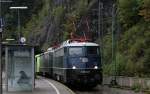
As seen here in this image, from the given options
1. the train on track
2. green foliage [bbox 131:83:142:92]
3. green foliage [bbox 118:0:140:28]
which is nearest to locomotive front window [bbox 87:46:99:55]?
the train on track

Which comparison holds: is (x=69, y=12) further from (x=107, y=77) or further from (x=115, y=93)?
(x=115, y=93)

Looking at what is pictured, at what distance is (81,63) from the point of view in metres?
40.0

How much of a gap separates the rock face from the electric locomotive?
1474 centimetres

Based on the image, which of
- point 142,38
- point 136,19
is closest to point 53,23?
point 136,19

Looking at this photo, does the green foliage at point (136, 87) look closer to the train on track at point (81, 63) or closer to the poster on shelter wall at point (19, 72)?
the train on track at point (81, 63)

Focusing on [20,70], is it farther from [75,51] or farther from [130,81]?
[130,81]

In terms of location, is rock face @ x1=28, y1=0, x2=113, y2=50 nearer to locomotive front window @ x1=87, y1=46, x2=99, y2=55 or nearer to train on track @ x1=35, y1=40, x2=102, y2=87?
train on track @ x1=35, y1=40, x2=102, y2=87

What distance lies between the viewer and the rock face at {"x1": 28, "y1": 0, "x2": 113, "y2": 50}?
67625 mm

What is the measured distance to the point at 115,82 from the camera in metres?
46.2

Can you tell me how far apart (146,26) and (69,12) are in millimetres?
32279

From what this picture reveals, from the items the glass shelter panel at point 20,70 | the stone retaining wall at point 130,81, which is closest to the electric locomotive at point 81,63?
the stone retaining wall at point 130,81

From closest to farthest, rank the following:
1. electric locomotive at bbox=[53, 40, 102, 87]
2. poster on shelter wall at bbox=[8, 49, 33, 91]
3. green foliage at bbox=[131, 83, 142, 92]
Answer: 1. poster on shelter wall at bbox=[8, 49, 33, 91]
2. green foliage at bbox=[131, 83, 142, 92]
3. electric locomotive at bbox=[53, 40, 102, 87]

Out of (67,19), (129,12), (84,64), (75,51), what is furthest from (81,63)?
(67,19)

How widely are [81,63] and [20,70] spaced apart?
7.41 m
